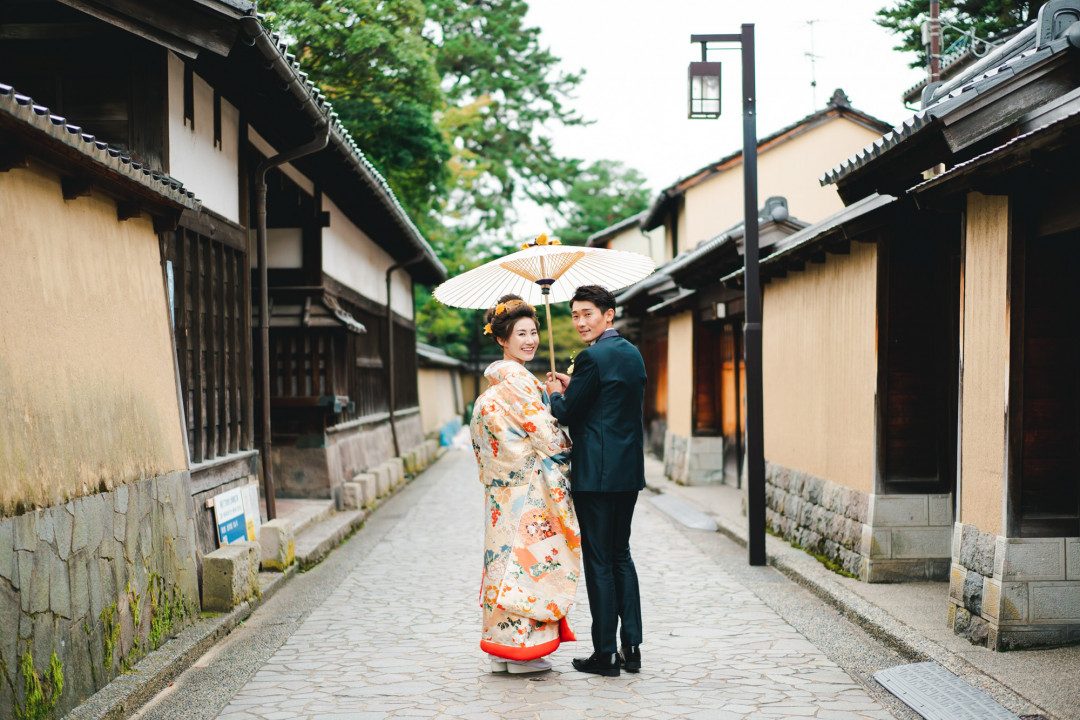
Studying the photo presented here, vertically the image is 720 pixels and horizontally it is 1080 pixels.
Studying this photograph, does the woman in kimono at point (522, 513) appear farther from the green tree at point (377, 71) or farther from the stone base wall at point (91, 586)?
the green tree at point (377, 71)

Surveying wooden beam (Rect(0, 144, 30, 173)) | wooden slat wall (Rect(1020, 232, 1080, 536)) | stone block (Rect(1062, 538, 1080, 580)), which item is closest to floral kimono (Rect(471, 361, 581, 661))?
wooden beam (Rect(0, 144, 30, 173))

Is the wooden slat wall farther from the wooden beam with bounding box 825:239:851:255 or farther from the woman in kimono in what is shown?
the wooden beam with bounding box 825:239:851:255

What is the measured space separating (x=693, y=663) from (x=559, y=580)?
1.18 m

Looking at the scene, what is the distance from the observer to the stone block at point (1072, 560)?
6723mm

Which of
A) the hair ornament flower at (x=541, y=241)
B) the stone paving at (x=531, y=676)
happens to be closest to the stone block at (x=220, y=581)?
the stone paving at (x=531, y=676)

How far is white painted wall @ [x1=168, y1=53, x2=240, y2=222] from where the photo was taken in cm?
895

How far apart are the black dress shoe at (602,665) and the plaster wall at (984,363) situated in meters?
2.74

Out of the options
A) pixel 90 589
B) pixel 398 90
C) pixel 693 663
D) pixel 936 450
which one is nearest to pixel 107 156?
pixel 90 589

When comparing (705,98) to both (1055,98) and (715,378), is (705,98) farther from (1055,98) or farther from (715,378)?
(715,378)

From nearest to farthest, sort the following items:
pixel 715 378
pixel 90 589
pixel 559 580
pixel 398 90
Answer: pixel 90 589 → pixel 559 580 → pixel 715 378 → pixel 398 90

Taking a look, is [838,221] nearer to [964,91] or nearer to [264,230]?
[964,91]

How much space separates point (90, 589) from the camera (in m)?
5.91

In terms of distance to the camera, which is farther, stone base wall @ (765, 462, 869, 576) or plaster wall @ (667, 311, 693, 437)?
plaster wall @ (667, 311, 693, 437)

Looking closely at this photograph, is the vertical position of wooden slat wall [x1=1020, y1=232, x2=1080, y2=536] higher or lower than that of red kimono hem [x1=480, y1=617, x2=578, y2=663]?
higher
